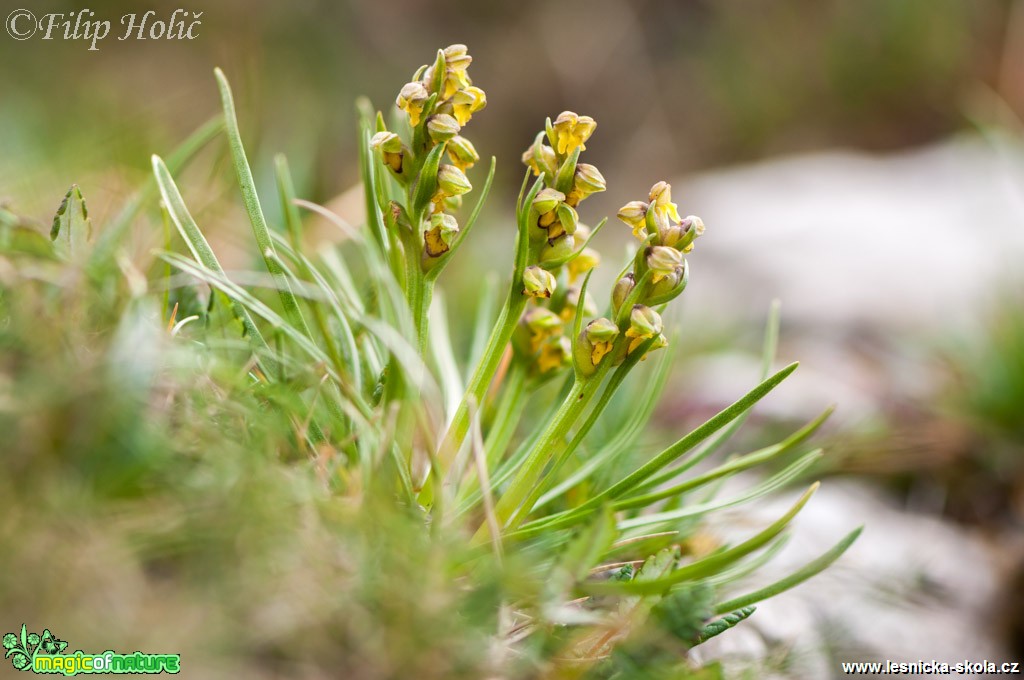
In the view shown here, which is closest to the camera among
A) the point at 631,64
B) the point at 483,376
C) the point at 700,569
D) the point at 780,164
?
the point at 700,569

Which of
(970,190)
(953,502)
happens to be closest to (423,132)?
(953,502)

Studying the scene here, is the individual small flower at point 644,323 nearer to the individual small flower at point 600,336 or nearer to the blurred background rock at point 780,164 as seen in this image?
the individual small flower at point 600,336

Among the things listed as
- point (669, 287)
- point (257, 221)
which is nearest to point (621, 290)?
point (669, 287)

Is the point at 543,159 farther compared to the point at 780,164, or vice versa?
the point at 780,164

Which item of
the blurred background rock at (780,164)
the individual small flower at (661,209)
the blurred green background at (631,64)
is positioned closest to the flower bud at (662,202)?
the individual small flower at (661,209)

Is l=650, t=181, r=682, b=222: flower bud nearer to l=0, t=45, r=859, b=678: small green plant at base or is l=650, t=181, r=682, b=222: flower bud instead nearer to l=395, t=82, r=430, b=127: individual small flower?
l=0, t=45, r=859, b=678: small green plant at base

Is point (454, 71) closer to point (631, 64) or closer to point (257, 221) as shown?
point (257, 221)
